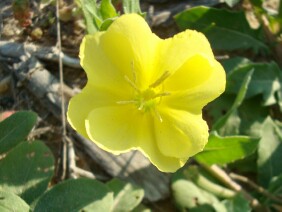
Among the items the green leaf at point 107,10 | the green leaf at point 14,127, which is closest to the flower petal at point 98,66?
the green leaf at point 107,10

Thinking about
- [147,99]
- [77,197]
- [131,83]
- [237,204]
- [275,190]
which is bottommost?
[275,190]

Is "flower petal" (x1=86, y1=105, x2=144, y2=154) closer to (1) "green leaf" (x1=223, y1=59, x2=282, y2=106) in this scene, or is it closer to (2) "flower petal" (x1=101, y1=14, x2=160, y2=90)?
(2) "flower petal" (x1=101, y1=14, x2=160, y2=90)

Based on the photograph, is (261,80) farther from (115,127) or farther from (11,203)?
(11,203)

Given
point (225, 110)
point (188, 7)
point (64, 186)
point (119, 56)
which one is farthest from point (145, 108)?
point (188, 7)

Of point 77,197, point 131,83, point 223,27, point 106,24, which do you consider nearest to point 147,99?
point 131,83

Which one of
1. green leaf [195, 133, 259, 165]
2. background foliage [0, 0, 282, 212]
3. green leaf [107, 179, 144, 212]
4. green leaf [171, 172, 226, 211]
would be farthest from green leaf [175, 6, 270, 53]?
green leaf [107, 179, 144, 212]
